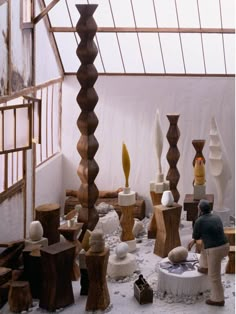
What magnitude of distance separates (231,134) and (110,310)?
4377 mm

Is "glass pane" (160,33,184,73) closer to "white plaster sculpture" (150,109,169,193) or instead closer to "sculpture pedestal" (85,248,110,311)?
"white plaster sculpture" (150,109,169,193)

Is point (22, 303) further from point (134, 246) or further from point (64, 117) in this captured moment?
point (64, 117)

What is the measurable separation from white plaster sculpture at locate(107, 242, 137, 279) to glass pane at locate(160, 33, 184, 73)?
3.68 meters

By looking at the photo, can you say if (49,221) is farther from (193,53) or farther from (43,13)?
(193,53)

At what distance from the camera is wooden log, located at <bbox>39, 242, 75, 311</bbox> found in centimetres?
630

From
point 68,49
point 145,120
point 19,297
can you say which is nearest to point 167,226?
point 19,297

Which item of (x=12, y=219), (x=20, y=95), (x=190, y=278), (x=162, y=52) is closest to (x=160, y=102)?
(x=162, y=52)


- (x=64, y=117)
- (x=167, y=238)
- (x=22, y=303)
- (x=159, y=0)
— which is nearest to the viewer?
(x=22, y=303)

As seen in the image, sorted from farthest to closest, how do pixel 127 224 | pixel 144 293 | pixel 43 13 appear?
pixel 43 13 < pixel 127 224 < pixel 144 293

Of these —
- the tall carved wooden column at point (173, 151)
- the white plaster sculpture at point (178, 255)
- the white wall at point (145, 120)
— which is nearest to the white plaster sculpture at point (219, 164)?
the tall carved wooden column at point (173, 151)

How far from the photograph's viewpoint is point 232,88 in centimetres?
988

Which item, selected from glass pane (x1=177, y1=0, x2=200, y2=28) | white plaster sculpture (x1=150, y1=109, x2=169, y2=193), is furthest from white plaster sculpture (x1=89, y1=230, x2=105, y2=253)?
glass pane (x1=177, y1=0, x2=200, y2=28)

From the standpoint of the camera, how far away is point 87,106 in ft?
26.2

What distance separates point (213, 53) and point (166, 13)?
36.7 inches
